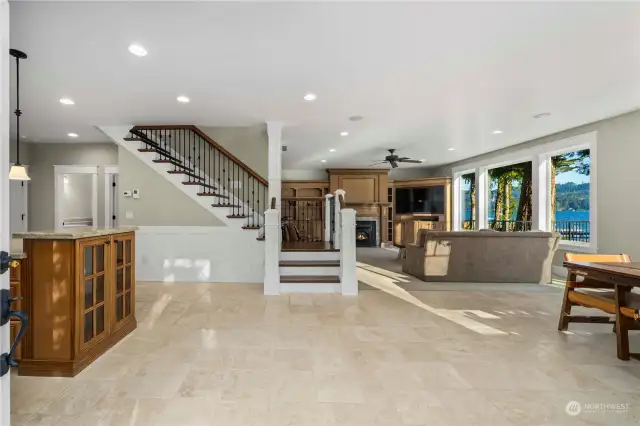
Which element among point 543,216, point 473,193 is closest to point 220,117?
point 543,216

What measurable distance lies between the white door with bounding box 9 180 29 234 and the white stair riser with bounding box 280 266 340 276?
5732mm

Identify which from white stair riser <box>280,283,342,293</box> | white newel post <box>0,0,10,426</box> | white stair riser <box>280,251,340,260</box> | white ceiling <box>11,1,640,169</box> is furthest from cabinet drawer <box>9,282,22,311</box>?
white stair riser <box>280,251,340,260</box>

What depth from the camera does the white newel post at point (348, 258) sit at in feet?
15.6

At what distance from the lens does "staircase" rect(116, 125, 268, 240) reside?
571cm

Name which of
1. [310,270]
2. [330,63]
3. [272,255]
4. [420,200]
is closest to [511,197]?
[420,200]

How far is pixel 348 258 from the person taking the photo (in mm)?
4789

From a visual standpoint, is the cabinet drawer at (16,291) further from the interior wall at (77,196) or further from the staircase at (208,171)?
the interior wall at (77,196)

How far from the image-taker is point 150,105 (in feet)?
15.3

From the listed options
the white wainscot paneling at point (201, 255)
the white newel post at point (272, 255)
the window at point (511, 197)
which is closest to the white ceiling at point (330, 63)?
the white newel post at point (272, 255)

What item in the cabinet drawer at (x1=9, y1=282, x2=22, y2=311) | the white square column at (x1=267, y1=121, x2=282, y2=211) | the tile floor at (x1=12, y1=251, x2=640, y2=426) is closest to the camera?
the tile floor at (x1=12, y1=251, x2=640, y2=426)

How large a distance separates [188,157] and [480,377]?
20.0ft

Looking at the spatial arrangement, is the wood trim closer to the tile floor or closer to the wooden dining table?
the tile floor

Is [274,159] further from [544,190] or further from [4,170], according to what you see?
[544,190]

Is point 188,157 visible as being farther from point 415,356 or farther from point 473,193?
point 473,193
